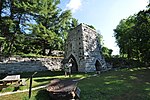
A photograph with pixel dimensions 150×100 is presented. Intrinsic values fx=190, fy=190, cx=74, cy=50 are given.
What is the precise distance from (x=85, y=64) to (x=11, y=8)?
12808 millimetres

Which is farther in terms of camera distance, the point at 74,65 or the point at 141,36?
the point at 141,36

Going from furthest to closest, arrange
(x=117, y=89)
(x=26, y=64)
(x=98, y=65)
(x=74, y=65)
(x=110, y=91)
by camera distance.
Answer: (x=98, y=65)
(x=74, y=65)
(x=26, y=64)
(x=117, y=89)
(x=110, y=91)

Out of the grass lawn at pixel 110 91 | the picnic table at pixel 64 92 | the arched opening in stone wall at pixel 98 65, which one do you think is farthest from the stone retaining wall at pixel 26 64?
the picnic table at pixel 64 92

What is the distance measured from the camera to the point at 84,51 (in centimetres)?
2442

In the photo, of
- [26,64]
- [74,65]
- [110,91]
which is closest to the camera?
[110,91]

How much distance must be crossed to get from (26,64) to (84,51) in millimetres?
7664

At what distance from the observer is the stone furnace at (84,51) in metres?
24.3

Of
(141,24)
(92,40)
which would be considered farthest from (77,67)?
(141,24)

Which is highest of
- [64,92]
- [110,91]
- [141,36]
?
[141,36]

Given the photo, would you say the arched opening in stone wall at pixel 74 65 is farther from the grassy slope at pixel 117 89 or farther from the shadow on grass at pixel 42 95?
the shadow on grass at pixel 42 95

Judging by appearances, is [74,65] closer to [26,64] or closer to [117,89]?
[26,64]

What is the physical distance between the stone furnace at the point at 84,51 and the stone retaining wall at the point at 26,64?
253cm

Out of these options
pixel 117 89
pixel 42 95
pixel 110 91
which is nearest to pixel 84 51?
pixel 117 89

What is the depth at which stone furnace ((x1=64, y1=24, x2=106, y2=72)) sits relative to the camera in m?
24.3
